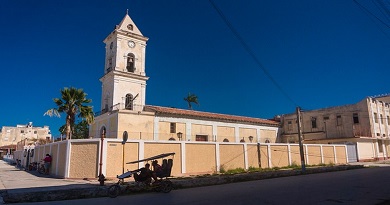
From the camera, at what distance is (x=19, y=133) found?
91.2 m

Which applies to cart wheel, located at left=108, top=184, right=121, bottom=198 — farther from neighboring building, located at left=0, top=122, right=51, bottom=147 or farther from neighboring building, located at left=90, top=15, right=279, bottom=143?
neighboring building, located at left=0, top=122, right=51, bottom=147

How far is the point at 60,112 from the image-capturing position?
2523 centimetres

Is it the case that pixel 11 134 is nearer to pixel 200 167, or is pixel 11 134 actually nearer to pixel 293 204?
pixel 200 167

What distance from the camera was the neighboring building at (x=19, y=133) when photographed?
88.8 m

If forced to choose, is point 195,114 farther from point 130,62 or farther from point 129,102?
point 130,62

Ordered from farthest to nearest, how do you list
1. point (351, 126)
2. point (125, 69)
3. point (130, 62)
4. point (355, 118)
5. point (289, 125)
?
1. point (289, 125)
2. point (355, 118)
3. point (351, 126)
4. point (130, 62)
5. point (125, 69)

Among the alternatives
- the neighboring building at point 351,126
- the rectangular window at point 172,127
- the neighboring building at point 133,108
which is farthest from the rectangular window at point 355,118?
the rectangular window at point 172,127

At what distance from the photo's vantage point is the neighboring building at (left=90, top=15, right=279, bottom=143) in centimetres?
2898

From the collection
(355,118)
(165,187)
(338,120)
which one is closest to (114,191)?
(165,187)

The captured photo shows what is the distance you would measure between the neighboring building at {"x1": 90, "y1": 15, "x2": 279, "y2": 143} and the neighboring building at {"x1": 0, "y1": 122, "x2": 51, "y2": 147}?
67395mm

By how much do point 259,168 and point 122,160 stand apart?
43.7 ft

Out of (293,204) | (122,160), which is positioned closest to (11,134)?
(122,160)

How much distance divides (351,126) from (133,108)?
2982 cm

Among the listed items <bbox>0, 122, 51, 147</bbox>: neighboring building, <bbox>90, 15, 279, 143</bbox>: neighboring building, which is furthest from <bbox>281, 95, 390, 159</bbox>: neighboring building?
<bbox>0, 122, 51, 147</bbox>: neighboring building
